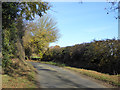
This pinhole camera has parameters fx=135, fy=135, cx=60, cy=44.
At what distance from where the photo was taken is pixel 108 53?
→ 11531mm

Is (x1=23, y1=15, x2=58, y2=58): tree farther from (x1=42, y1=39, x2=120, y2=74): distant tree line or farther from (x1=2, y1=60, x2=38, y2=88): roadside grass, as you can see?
(x1=2, y1=60, x2=38, y2=88): roadside grass

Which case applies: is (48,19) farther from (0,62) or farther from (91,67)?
(0,62)

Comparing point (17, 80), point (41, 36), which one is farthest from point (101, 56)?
point (41, 36)

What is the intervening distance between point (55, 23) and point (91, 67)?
848 inches

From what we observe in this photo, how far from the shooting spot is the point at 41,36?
2939 cm

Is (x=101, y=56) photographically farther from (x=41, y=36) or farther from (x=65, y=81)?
(x=41, y=36)

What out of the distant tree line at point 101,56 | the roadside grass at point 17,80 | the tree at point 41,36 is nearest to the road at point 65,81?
the roadside grass at point 17,80

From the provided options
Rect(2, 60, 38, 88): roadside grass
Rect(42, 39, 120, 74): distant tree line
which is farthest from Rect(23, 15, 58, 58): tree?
Rect(2, 60, 38, 88): roadside grass

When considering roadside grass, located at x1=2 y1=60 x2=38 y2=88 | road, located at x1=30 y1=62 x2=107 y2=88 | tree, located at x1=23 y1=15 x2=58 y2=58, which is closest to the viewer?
roadside grass, located at x1=2 y1=60 x2=38 y2=88

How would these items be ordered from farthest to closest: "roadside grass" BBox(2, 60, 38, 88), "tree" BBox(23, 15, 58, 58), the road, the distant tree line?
"tree" BBox(23, 15, 58, 58) → the distant tree line → the road → "roadside grass" BBox(2, 60, 38, 88)

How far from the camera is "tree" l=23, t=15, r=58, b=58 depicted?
2897 centimetres

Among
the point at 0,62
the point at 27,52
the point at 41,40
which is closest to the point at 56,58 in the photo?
the point at 41,40

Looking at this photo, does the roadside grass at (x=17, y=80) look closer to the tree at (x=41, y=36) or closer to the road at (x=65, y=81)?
the road at (x=65, y=81)

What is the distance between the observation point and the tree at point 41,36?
28969mm
